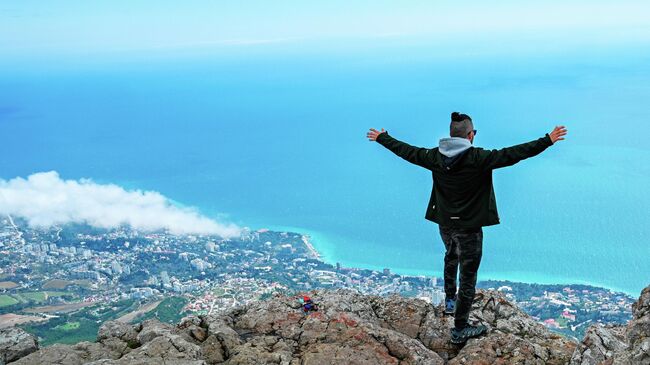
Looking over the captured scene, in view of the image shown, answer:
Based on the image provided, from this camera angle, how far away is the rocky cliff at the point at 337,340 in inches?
225

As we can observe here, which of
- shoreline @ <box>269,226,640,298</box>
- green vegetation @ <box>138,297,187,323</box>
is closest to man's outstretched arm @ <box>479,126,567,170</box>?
green vegetation @ <box>138,297,187,323</box>

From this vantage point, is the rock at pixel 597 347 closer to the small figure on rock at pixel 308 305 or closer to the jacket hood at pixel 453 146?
the jacket hood at pixel 453 146

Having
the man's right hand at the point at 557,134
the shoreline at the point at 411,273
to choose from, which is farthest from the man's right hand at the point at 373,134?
the shoreline at the point at 411,273

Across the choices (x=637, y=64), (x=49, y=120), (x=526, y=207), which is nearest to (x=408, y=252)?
(x=526, y=207)

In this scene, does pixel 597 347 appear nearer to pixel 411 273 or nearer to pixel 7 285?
pixel 411 273

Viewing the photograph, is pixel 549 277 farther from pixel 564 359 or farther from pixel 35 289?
pixel 564 359

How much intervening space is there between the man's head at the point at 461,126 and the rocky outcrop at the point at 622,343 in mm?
2156

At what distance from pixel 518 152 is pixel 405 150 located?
3.88ft

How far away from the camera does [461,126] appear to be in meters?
5.62

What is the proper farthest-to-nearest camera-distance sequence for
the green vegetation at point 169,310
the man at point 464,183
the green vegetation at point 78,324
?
1. the green vegetation at point 169,310
2. the green vegetation at point 78,324
3. the man at point 464,183

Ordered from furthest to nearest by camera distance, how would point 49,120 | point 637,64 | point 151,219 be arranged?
point 637,64 → point 49,120 → point 151,219

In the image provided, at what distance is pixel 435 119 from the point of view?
322 ft

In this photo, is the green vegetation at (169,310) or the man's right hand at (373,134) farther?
the green vegetation at (169,310)

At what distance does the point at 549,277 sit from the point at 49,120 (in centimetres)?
14245
